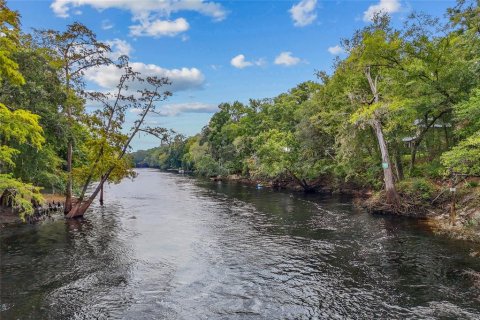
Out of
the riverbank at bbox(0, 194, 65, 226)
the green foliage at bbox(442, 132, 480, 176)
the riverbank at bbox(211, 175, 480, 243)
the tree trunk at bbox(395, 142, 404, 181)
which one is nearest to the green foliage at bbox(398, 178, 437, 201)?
the riverbank at bbox(211, 175, 480, 243)

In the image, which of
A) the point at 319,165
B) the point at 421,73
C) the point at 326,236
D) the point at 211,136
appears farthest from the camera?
the point at 211,136

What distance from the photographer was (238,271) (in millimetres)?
13711

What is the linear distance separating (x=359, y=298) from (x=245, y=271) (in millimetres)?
4540

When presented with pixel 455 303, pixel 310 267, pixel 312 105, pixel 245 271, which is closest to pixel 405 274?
pixel 455 303

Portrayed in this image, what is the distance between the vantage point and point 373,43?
78.6 ft

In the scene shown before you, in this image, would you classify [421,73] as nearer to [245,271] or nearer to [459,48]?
[459,48]

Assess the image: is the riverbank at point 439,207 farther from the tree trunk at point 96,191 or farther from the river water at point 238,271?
the tree trunk at point 96,191

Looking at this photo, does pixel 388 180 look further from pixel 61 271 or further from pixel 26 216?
pixel 26 216

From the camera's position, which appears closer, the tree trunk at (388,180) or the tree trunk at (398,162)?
the tree trunk at (388,180)

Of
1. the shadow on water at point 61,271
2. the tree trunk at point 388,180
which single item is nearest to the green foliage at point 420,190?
the tree trunk at point 388,180

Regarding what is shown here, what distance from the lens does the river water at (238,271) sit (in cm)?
1037

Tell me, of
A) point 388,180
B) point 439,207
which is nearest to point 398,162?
point 388,180

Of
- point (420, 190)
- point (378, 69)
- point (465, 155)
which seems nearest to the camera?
point (465, 155)

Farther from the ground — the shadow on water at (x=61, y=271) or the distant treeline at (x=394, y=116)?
the distant treeline at (x=394, y=116)
